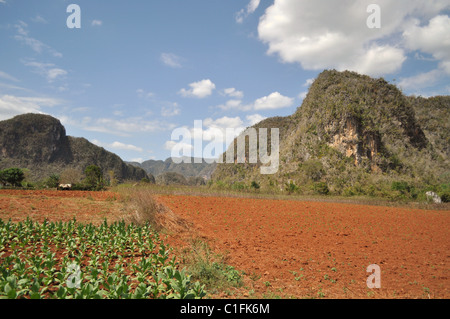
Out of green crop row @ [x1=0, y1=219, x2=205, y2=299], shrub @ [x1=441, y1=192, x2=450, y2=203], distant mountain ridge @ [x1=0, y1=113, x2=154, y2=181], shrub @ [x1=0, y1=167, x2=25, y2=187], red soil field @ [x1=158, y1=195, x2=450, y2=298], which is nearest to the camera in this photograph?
green crop row @ [x1=0, y1=219, x2=205, y2=299]

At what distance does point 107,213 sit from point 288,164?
1803 inches

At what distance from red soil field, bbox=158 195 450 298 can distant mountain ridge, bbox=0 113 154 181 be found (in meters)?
82.1

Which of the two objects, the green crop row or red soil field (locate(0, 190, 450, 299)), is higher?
the green crop row

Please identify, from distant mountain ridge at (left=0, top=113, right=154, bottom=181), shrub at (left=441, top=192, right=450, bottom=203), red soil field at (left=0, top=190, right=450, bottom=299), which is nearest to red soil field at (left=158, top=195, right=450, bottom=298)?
red soil field at (left=0, top=190, right=450, bottom=299)

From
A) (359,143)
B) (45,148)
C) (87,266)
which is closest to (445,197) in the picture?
(359,143)

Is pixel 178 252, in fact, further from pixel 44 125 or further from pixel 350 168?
pixel 44 125

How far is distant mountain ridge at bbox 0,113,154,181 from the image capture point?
8050cm

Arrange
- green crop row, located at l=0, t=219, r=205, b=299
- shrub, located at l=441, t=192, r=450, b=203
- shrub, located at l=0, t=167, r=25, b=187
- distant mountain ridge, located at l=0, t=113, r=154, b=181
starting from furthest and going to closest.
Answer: distant mountain ridge, located at l=0, t=113, r=154, b=181, shrub, located at l=441, t=192, r=450, b=203, shrub, located at l=0, t=167, r=25, b=187, green crop row, located at l=0, t=219, r=205, b=299

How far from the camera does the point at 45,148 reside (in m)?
89.6

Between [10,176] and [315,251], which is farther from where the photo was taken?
[10,176]

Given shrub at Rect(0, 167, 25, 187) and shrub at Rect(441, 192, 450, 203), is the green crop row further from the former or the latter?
shrub at Rect(441, 192, 450, 203)

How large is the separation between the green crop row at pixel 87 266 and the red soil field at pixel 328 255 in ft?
4.17

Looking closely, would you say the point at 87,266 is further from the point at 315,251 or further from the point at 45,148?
the point at 45,148

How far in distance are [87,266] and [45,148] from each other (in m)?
109
